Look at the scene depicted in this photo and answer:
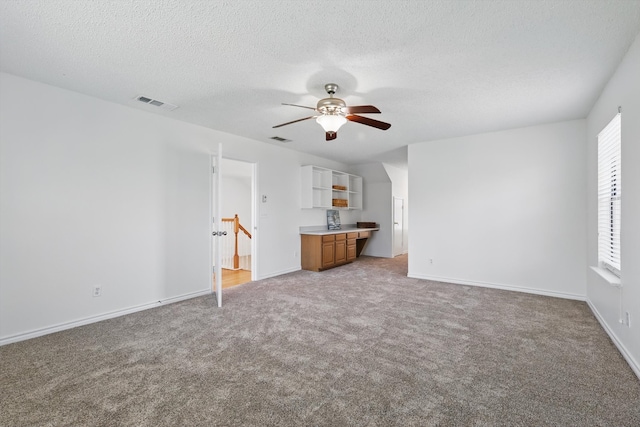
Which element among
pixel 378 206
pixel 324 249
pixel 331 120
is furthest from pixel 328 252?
pixel 331 120

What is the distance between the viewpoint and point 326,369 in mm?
2209

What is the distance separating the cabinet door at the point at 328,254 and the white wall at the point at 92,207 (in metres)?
2.38

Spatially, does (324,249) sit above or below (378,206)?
below

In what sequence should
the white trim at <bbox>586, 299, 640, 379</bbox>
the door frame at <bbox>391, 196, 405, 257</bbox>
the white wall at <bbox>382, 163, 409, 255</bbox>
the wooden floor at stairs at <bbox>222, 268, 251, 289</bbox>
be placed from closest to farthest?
1. the white trim at <bbox>586, 299, 640, 379</bbox>
2. the wooden floor at stairs at <bbox>222, 268, 251, 289</bbox>
3. the white wall at <bbox>382, 163, 409, 255</bbox>
4. the door frame at <bbox>391, 196, 405, 257</bbox>

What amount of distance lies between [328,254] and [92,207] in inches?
159

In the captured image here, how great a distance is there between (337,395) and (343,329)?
109cm

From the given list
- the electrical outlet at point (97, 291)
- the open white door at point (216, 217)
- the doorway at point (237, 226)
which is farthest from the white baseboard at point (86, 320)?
the doorway at point (237, 226)

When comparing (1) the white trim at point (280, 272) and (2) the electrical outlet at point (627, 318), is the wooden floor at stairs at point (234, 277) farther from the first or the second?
(2) the electrical outlet at point (627, 318)

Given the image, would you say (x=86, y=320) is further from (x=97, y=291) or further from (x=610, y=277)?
(x=610, y=277)

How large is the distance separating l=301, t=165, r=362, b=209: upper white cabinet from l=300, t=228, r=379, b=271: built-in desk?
0.68m

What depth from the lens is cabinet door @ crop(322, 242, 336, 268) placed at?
5961 millimetres

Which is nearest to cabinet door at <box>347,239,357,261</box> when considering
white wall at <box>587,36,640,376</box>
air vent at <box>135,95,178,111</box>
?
white wall at <box>587,36,640,376</box>

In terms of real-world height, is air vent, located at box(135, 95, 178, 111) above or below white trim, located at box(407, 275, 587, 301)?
above

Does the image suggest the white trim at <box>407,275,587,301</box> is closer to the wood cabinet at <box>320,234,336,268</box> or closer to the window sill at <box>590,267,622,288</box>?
the window sill at <box>590,267,622,288</box>
